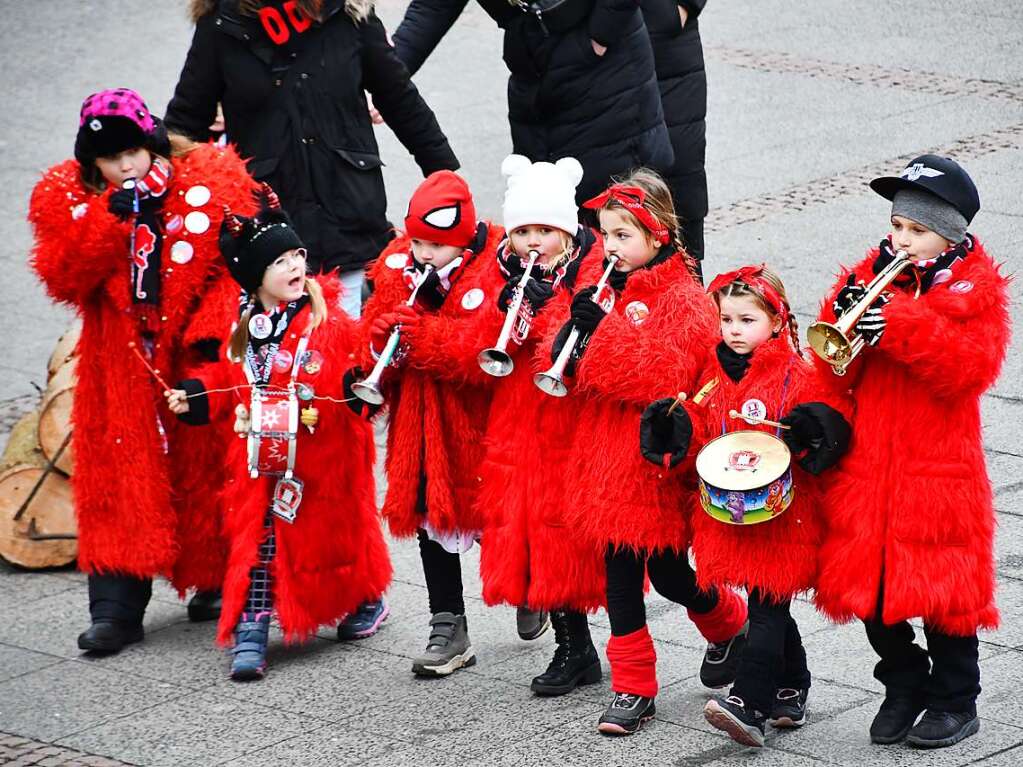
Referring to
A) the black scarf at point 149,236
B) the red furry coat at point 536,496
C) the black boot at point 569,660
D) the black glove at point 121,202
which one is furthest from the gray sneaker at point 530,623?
the black glove at point 121,202

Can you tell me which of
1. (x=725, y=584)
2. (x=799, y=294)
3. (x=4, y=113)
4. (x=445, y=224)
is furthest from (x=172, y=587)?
(x=4, y=113)

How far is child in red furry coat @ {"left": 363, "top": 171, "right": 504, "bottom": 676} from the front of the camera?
5.38 metres

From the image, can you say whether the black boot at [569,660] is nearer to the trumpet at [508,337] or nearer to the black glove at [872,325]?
the trumpet at [508,337]

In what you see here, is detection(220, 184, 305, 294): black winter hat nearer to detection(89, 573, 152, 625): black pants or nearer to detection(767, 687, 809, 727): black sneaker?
detection(89, 573, 152, 625): black pants

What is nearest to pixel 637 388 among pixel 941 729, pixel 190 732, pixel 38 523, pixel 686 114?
pixel 941 729

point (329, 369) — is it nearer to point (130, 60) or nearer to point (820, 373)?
point (820, 373)

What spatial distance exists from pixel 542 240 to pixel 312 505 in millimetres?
1256

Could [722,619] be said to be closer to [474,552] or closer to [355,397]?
[355,397]

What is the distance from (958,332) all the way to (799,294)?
4501 mm

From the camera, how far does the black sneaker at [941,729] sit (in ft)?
15.6

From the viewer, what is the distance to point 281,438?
5.65m

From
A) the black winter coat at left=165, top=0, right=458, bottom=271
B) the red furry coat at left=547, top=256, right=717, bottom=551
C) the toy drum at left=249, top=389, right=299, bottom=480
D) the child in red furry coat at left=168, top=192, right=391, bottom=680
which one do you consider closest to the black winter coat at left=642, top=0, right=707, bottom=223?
the black winter coat at left=165, top=0, right=458, bottom=271

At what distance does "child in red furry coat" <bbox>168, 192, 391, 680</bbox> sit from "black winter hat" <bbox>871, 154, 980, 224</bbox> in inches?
76.0

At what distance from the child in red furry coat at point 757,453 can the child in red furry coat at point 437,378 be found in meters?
0.83
